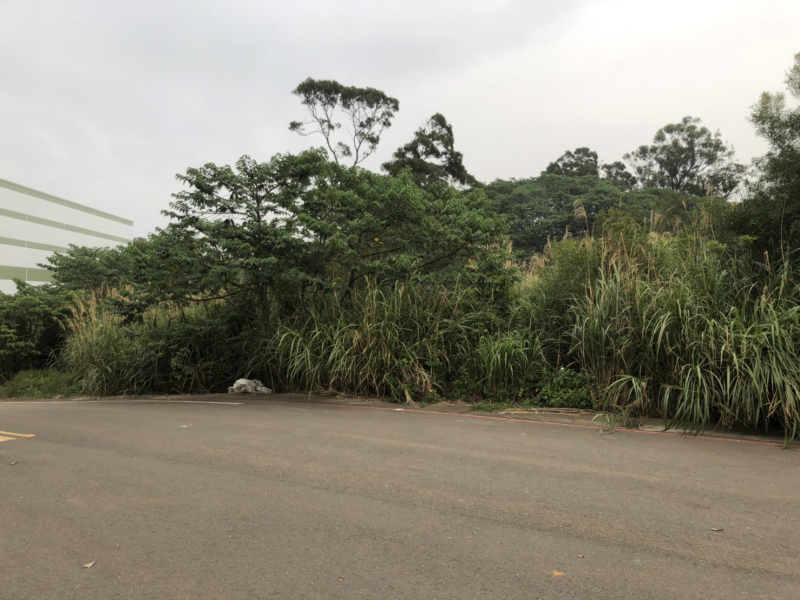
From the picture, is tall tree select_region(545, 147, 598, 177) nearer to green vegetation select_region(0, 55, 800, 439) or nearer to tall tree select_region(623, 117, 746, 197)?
tall tree select_region(623, 117, 746, 197)

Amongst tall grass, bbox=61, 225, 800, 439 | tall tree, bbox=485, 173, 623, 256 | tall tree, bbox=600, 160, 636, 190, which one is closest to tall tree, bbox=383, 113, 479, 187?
tall tree, bbox=485, 173, 623, 256

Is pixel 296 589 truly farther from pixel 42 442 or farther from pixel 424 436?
pixel 42 442

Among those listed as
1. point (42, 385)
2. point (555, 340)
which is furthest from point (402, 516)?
point (42, 385)

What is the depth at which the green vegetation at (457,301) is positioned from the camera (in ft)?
20.6

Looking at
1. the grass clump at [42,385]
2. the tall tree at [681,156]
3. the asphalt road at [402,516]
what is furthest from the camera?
the tall tree at [681,156]

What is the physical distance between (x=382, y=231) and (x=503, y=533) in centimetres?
666

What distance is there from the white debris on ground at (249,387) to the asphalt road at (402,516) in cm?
319

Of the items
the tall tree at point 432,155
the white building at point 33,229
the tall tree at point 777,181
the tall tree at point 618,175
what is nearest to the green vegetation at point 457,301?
the tall tree at point 777,181

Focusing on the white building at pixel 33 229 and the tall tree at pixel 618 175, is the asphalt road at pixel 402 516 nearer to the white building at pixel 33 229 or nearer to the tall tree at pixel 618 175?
the white building at pixel 33 229

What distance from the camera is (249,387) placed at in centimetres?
927

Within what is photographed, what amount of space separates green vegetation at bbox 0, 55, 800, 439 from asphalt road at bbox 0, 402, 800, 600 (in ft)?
4.17

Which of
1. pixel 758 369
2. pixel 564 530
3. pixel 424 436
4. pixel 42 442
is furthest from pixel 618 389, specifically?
pixel 42 442

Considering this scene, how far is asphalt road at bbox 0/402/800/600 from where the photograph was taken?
2.86 metres

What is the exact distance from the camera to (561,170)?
6781 centimetres
